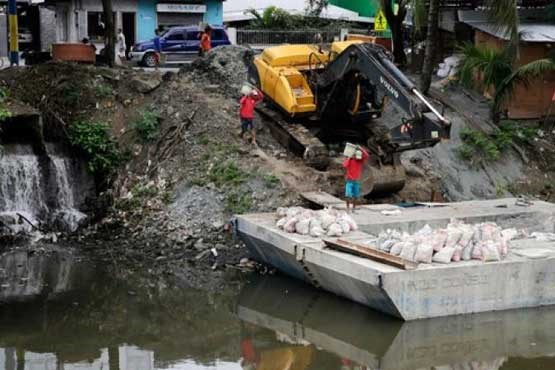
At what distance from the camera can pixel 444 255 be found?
51.0 ft

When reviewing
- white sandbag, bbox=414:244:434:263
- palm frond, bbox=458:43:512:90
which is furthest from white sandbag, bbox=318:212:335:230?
palm frond, bbox=458:43:512:90

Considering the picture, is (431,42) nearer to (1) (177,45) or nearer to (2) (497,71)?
(2) (497,71)

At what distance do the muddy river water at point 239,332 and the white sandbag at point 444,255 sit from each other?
890 millimetres

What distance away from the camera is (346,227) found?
17.0m

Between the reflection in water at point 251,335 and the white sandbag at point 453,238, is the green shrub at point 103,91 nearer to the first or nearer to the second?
the reflection in water at point 251,335

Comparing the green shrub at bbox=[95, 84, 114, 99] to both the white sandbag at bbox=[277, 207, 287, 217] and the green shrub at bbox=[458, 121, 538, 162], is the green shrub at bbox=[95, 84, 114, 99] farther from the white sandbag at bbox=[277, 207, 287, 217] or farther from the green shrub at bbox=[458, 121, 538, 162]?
the green shrub at bbox=[458, 121, 538, 162]

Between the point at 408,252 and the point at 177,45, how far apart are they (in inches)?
931

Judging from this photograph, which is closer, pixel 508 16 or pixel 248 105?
pixel 248 105

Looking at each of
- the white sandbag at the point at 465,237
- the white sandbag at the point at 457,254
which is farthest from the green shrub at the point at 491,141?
the white sandbag at the point at 457,254

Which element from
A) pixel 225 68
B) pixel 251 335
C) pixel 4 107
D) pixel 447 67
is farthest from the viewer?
pixel 447 67

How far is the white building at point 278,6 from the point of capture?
48094mm

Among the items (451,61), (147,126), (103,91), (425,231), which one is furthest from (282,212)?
(451,61)

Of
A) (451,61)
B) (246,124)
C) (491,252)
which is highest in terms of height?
(451,61)

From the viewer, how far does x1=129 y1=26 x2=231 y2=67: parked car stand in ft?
122
